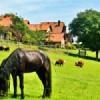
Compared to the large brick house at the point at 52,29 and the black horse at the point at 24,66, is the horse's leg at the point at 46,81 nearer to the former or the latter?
the black horse at the point at 24,66

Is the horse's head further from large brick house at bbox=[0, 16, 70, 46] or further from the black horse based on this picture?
large brick house at bbox=[0, 16, 70, 46]

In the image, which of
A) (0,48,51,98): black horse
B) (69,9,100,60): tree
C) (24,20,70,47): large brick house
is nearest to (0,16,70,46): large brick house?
(24,20,70,47): large brick house

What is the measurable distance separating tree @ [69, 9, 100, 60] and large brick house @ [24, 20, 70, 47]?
4061 mm

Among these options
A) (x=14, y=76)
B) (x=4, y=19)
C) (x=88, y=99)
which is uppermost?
(x=4, y=19)

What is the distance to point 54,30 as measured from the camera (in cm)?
15350

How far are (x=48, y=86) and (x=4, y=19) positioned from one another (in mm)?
106725

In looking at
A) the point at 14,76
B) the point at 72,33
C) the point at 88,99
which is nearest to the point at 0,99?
the point at 14,76

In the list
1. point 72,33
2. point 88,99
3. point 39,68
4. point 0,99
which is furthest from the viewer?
point 72,33

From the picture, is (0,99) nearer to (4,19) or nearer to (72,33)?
(4,19)

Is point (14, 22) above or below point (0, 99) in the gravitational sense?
above

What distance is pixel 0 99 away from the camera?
1969 cm

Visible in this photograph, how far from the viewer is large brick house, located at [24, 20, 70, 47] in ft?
462

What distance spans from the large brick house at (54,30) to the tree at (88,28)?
4.06m

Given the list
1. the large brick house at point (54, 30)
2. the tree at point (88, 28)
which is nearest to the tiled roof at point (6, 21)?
the large brick house at point (54, 30)
